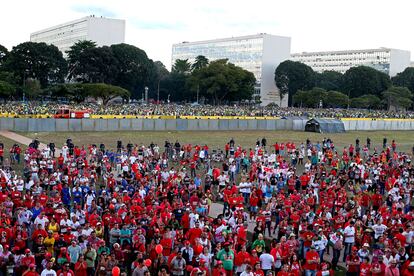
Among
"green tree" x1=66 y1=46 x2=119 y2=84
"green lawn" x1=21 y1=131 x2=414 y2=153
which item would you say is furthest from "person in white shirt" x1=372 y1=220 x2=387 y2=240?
"green tree" x1=66 y1=46 x2=119 y2=84

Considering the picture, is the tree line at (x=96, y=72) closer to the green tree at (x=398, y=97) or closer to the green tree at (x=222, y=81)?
the green tree at (x=222, y=81)

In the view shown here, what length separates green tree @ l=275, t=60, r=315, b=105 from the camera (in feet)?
384

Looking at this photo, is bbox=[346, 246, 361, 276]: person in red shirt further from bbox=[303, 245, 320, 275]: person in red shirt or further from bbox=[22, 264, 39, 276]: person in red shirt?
bbox=[22, 264, 39, 276]: person in red shirt

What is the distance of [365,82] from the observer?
113 metres

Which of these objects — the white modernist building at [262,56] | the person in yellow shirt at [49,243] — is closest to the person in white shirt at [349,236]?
the person in yellow shirt at [49,243]

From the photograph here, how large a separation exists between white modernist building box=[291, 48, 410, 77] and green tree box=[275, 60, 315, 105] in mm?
53697

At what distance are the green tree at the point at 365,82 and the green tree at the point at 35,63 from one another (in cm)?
6229

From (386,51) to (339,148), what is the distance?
133203 mm

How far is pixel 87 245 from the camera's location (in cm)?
1111

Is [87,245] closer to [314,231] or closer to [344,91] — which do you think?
[314,231]

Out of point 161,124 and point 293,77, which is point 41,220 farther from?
point 293,77

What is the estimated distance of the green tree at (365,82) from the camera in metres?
113

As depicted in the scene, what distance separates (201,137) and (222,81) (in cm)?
5194

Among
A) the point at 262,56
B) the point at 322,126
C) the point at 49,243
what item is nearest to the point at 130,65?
the point at 262,56
